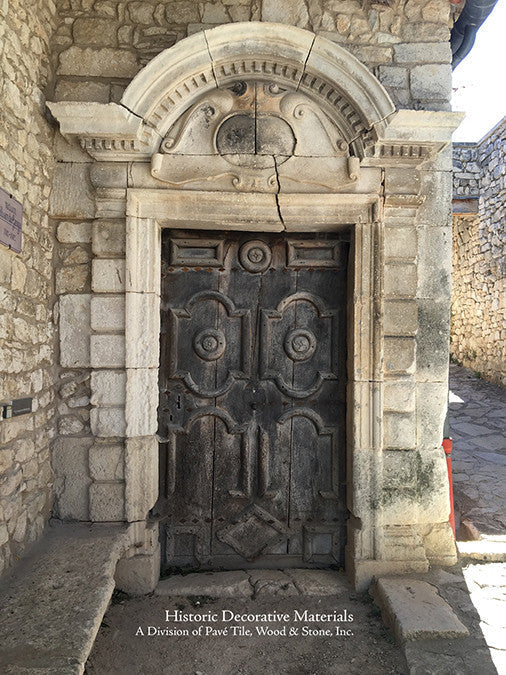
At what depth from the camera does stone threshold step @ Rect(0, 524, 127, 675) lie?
170cm

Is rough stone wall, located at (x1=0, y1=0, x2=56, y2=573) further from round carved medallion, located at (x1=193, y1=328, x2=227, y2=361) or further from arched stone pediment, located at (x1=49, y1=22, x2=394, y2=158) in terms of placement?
round carved medallion, located at (x1=193, y1=328, x2=227, y2=361)

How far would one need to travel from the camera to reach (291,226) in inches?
114

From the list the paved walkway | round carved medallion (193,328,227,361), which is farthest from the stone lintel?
the paved walkway

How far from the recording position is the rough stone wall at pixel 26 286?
218 cm

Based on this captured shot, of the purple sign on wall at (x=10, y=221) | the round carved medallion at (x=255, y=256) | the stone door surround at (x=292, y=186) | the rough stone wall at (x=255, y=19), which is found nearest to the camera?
the purple sign on wall at (x=10, y=221)

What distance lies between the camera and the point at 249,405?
9.90ft

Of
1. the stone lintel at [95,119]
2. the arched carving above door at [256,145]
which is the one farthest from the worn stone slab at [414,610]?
the stone lintel at [95,119]

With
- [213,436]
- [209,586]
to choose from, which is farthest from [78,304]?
[209,586]

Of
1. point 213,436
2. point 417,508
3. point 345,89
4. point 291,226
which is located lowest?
point 417,508

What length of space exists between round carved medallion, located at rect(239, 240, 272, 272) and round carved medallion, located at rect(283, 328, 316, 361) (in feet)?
1.58

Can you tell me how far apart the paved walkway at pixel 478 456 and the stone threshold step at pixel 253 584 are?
1.37m

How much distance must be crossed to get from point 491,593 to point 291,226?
2.45m

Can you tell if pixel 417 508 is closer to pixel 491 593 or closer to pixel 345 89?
pixel 491 593

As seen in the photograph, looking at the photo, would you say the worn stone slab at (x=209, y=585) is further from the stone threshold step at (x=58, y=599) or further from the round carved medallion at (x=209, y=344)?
the round carved medallion at (x=209, y=344)
